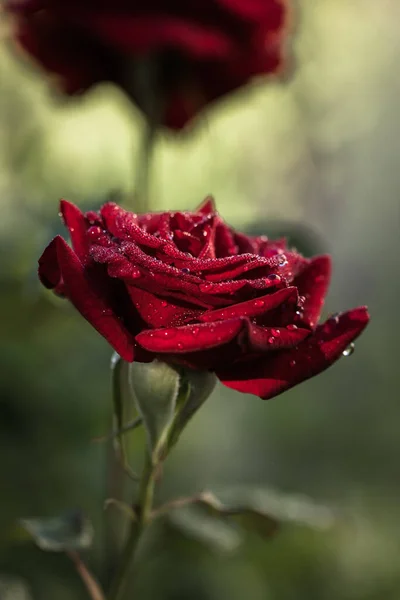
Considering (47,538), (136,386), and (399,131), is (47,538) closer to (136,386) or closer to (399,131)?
(136,386)

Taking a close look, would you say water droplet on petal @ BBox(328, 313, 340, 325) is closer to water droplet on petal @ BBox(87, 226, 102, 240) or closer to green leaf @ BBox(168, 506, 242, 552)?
water droplet on petal @ BBox(87, 226, 102, 240)

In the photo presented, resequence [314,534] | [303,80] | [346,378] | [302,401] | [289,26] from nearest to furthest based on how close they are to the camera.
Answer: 1. [289,26]
2. [314,534]
3. [302,401]
4. [346,378]
5. [303,80]

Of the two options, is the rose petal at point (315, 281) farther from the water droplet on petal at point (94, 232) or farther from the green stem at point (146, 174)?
the green stem at point (146, 174)

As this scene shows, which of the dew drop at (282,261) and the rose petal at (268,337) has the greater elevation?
the dew drop at (282,261)

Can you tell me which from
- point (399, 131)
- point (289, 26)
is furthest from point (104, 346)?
point (399, 131)

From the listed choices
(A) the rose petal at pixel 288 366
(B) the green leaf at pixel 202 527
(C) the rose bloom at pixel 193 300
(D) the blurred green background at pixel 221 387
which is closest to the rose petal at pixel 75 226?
(C) the rose bloom at pixel 193 300

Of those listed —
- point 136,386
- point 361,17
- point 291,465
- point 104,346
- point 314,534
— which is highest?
point 361,17

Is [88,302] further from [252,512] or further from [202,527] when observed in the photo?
[202,527]
